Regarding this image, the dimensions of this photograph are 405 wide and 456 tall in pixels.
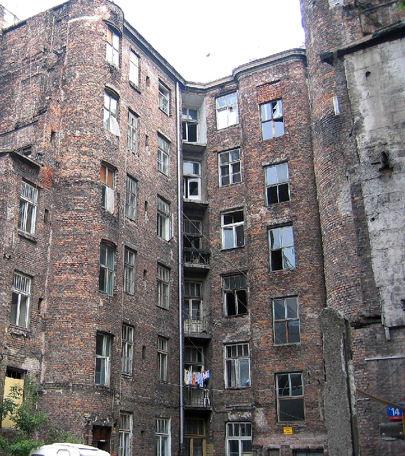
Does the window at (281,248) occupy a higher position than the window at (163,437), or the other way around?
the window at (281,248)

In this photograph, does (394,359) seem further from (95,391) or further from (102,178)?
(102,178)

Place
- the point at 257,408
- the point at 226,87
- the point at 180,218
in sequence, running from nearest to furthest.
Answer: the point at 257,408 < the point at 180,218 < the point at 226,87

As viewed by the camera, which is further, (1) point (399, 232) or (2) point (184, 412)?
(2) point (184, 412)

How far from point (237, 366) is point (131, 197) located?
Answer: 8594 mm

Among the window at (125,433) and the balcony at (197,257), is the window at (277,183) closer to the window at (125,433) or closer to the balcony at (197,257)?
the balcony at (197,257)

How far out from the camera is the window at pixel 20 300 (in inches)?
867

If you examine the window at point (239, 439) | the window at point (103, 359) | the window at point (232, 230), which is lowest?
the window at point (239, 439)

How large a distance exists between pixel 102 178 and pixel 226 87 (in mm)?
10301

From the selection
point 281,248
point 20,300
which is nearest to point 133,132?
point 281,248

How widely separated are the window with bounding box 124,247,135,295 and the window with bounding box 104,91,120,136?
4952mm

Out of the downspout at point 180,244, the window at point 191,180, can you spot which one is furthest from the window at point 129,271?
the window at point 191,180

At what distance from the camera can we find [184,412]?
27875 millimetres

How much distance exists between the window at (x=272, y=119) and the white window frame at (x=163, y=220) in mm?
5736

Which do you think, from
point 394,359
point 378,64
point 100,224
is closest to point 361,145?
point 378,64
